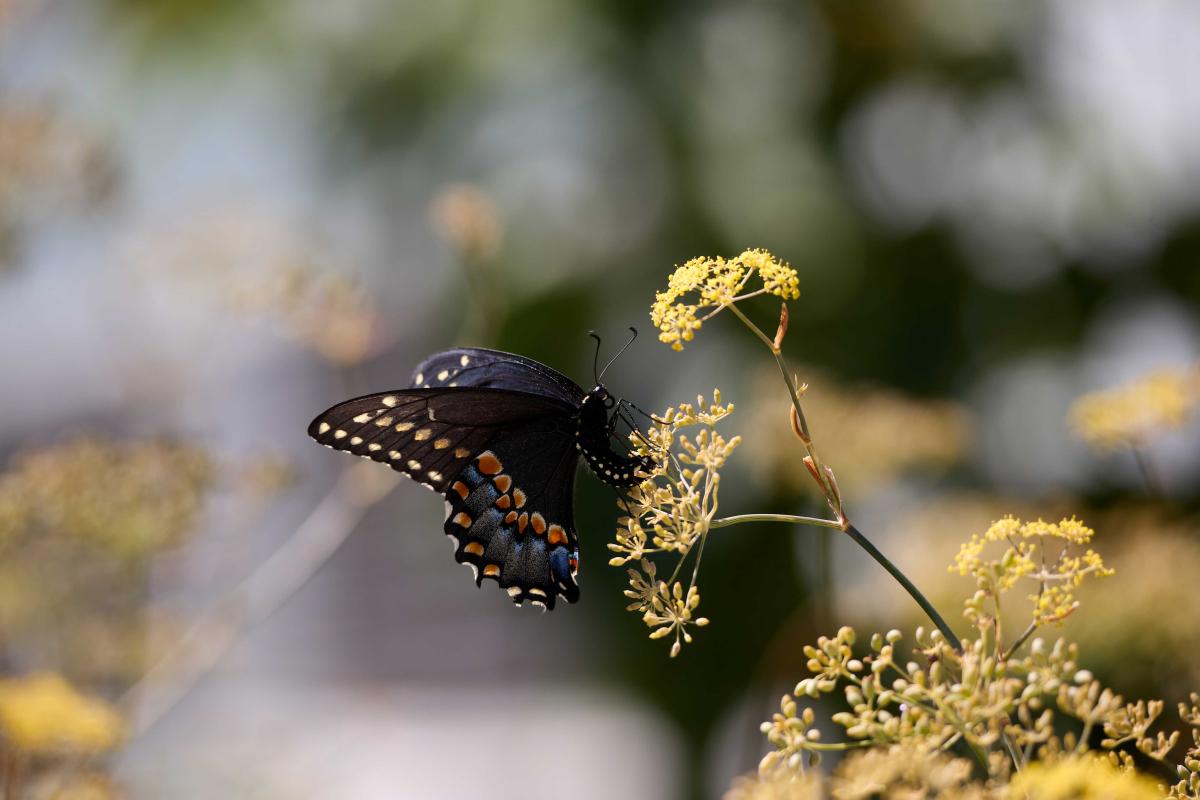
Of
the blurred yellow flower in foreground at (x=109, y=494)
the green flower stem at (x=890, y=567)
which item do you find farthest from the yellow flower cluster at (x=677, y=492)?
the blurred yellow flower in foreground at (x=109, y=494)

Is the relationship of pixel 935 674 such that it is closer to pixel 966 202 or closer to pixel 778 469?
pixel 778 469

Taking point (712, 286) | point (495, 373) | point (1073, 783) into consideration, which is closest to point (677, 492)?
point (712, 286)

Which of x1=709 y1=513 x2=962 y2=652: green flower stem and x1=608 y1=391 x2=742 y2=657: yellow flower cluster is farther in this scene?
x1=608 y1=391 x2=742 y2=657: yellow flower cluster

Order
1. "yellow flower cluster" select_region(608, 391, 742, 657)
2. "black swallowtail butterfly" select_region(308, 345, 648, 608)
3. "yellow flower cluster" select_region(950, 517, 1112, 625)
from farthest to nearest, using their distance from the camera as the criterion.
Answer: "black swallowtail butterfly" select_region(308, 345, 648, 608) < "yellow flower cluster" select_region(608, 391, 742, 657) < "yellow flower cluster" select_region(950, 517, 1112, 625)

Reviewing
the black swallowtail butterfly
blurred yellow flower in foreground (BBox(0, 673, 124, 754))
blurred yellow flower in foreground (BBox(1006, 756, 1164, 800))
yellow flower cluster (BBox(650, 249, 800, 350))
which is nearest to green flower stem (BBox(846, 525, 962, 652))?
blurred yellow flower in foreground (BBox(1006, 756, 1164, 800))

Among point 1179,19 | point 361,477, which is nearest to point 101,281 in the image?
point 361,477

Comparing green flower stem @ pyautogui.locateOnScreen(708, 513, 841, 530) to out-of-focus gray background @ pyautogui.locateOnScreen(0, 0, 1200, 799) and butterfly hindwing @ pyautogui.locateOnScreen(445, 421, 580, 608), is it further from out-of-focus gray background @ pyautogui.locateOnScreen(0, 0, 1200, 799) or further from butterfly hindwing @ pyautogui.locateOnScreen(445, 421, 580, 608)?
out-of-focus gray background @ pyautogui.locateOnScreen(0, 0, 1200, 799)

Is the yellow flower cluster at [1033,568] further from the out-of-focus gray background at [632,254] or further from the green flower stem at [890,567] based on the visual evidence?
the out-of-focus gray background at [632,254]
